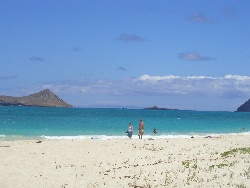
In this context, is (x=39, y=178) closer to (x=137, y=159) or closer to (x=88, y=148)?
(x=137, y=159)

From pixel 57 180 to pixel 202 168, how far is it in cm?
596

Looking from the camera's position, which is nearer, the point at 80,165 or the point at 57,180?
the point at 57,180

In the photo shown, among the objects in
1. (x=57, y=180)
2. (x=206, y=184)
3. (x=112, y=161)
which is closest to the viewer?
(x=206, y=184)

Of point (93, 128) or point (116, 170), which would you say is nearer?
point (116, 170)

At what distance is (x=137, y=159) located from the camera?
20.5 m

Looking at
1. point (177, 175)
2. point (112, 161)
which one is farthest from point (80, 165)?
point (177, 175)

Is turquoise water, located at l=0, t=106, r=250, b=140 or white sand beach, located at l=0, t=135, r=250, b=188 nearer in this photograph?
white sand beach, located at l=0, t=135, r=250, b=188

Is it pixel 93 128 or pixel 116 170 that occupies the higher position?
pixel 93 128

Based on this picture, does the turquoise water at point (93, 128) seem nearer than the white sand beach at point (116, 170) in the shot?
No

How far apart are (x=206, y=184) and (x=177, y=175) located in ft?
5.73

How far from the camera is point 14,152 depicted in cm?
2333

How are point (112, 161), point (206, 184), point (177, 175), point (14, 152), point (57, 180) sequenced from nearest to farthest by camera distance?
point (206, 184) → point (177, 175) → point (57, 180) → point (112, 161) → point (14, 152)

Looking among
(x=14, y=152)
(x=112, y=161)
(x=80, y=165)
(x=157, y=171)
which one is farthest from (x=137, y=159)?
(x=14, y=152)

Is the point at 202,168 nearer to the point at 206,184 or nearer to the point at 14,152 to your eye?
the point at 206,184
